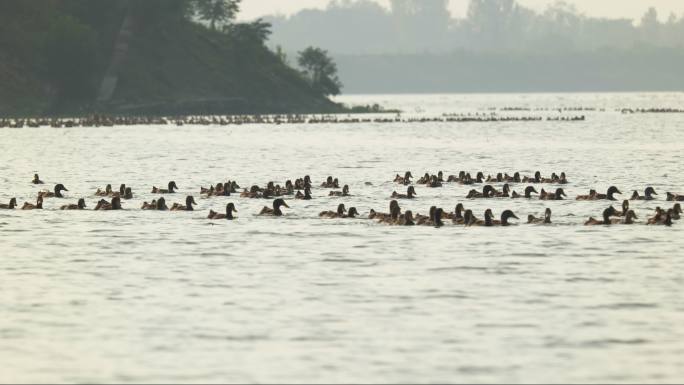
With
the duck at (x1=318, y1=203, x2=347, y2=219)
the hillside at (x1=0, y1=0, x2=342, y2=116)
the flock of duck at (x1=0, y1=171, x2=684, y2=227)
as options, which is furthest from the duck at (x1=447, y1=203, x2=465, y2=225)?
the hillside at (x1=0, y1=0, x2=342, y2=116)

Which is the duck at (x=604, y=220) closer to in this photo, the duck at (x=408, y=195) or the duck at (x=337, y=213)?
the duck at (x=337, y=213)

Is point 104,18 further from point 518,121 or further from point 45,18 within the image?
point 518,121

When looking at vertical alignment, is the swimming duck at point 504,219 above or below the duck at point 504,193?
below

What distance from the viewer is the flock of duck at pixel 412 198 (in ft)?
150

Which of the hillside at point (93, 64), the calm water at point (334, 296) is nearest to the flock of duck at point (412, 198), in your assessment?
the calm water at point (334, 296)

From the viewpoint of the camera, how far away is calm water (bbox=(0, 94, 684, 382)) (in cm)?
2433

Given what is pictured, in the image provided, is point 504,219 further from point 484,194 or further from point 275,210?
point 484,194

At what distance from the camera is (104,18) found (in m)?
186

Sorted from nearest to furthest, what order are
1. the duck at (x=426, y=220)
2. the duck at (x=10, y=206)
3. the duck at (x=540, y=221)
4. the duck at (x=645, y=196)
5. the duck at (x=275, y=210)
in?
the duck at (x=426, y=220)
the duck at (x=540, y=221)
the duck at (x=275, y=210)
the duck at (x=10, y=206)
the duck at (x=645, y=196)

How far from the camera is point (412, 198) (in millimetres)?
57281

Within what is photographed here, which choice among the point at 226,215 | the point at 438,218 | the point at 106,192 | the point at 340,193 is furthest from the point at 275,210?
the point at 106,192

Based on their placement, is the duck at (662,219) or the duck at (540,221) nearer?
the duck at (662,219)

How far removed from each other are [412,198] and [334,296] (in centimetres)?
2623

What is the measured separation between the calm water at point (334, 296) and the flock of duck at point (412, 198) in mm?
724
